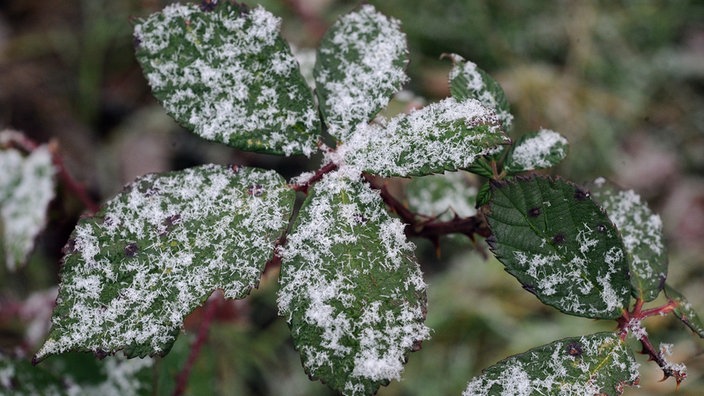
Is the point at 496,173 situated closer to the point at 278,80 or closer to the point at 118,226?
the point at 278,80

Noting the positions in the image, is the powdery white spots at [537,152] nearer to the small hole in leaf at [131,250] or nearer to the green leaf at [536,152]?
the green leaf at [536,152]

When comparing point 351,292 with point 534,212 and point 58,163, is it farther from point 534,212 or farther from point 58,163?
point 58,163

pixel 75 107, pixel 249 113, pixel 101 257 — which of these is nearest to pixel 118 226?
pixel 101 257

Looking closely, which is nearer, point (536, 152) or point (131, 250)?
point (131, 250)


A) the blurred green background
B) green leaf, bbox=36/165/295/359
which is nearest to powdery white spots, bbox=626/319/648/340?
green leaf, bbox=36/165/295/359

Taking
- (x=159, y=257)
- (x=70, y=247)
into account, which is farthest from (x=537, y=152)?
(x=70, y=247)

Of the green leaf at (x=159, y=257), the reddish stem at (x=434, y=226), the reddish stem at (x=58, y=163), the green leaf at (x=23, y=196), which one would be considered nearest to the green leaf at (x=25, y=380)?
the green leaf at (x=23, y=196)
